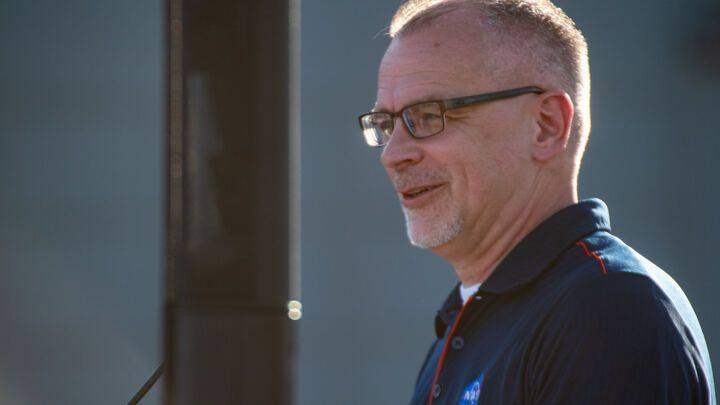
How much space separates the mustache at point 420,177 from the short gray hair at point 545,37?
0.29 meters

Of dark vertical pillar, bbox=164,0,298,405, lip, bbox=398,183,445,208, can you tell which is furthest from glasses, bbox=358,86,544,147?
A: dark vertical pillar, bbox=164,0,298,405

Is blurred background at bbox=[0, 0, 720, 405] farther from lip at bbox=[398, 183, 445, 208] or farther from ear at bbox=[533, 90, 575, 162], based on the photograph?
ear at bbox=[533, 90, 575, 162]

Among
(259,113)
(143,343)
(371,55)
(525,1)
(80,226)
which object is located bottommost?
(143,343)

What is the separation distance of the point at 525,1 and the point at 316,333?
4.73 meters

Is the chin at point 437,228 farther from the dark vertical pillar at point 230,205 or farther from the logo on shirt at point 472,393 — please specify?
the dark vertical pillar at point 230,205

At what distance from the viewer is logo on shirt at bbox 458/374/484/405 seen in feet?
5.45

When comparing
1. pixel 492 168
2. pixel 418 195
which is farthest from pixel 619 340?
pixel 418 195

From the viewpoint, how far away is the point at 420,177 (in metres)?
2.04

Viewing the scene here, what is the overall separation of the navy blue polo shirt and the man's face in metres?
0.16

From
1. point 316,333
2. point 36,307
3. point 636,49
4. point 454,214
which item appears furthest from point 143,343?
point 454,214

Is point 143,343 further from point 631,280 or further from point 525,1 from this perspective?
point 631,280

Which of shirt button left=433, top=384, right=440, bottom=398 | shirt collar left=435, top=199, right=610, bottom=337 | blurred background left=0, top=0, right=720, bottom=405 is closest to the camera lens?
shirt collar left=435, top=199, right=610, bottom=337

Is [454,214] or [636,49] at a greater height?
[636,49]

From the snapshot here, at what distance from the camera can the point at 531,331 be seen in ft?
5.14
